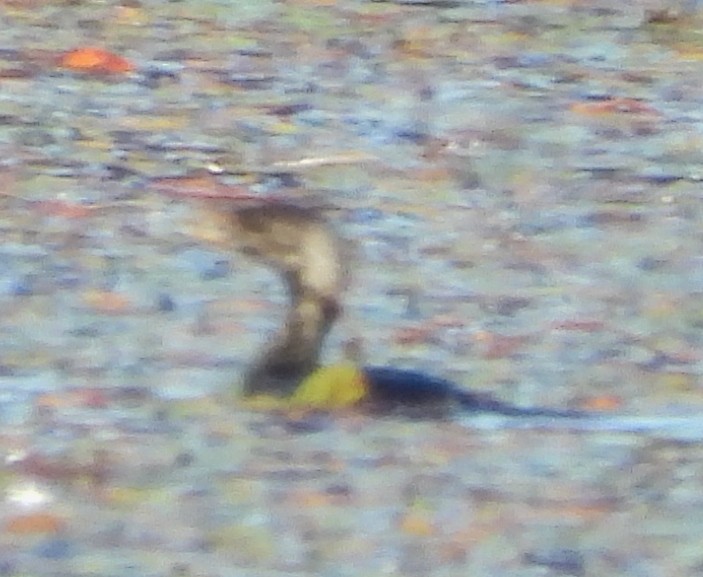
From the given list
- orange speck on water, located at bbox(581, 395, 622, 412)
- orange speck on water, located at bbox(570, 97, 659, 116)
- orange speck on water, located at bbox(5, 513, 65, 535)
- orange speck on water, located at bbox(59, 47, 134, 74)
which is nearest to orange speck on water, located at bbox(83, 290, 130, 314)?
orange speck on water, located at bbox(581, 395, 622, 412)

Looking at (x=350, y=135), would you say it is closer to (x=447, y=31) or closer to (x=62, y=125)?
(x=62, y=125)

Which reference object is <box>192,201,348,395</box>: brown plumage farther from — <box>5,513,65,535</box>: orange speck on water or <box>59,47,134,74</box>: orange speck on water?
<box>59,47,134,74</box>: orange speck on water

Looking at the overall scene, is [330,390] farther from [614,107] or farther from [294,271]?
[614,107]

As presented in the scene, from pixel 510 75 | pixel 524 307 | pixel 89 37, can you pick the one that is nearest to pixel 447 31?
pixel 510 75

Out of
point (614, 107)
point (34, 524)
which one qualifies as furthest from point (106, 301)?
point (614, 107)

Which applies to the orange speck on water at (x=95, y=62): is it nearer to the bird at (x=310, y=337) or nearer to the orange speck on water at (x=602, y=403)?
the bird at (x=310, y=337)

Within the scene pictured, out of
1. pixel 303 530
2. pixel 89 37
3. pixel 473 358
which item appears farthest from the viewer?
pixel 89 37
